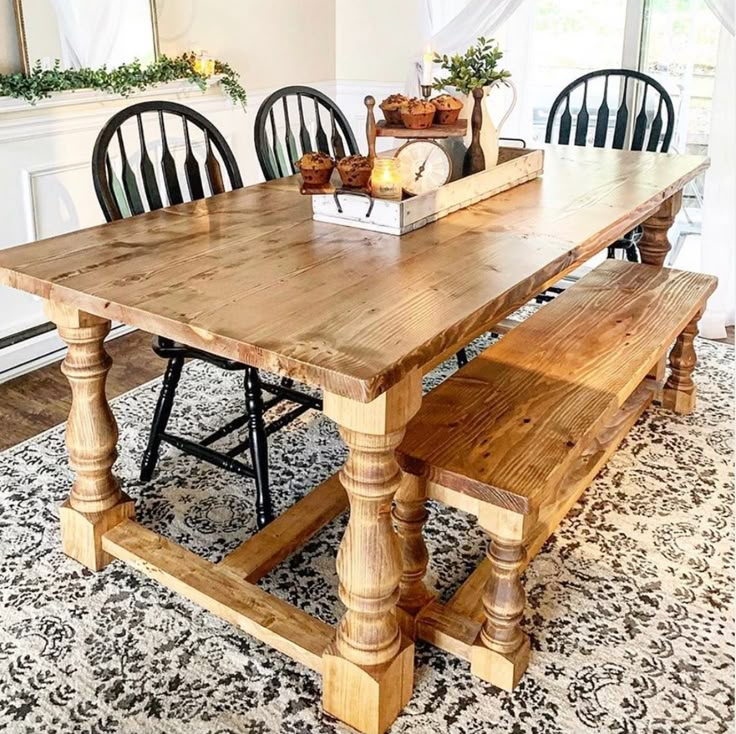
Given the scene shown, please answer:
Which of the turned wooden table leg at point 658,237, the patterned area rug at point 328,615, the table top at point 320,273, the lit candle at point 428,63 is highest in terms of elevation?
the lit candle at point 428,63

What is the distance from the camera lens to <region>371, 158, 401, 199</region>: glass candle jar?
6.47ft

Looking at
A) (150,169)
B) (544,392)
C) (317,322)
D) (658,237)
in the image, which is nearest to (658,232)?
(658,237)

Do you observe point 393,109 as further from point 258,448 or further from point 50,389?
point 50,389

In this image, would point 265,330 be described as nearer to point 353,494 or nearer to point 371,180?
point 353,494

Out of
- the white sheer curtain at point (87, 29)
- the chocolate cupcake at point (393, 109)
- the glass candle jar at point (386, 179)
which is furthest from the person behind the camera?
the white sheer curtain at point (87, 29)

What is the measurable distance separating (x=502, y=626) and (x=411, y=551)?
0.76 ft

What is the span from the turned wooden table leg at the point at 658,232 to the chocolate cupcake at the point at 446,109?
885mm

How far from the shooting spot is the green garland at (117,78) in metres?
2.82

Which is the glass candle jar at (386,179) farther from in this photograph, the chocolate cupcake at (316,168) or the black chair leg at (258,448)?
the black chair leg at (258,448)

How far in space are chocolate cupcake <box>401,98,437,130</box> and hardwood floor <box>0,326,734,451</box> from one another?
138 centimetres

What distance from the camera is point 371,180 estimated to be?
2010 mm

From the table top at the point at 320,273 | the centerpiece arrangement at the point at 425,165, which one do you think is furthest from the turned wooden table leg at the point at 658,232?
the centerpiece arrangement at the point at 425,165

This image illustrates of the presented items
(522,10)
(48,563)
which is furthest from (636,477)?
(522,10)

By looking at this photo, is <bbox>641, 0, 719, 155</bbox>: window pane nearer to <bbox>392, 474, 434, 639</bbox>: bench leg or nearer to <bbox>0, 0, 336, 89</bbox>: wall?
<bbox>0, 0, 336, 89</bbox>: wall
